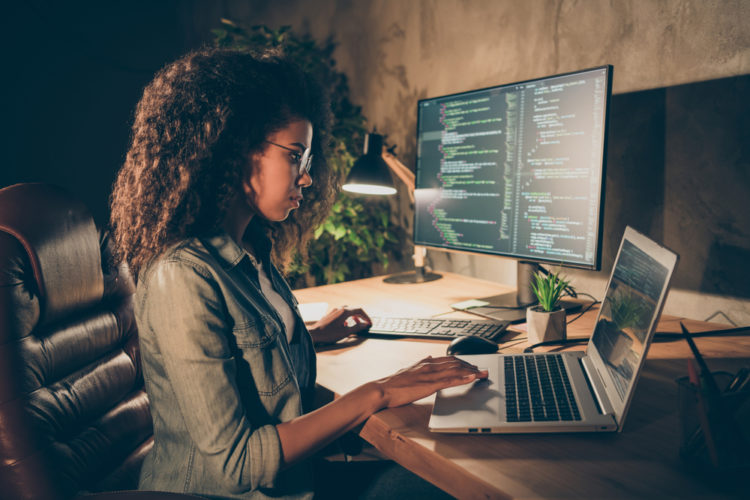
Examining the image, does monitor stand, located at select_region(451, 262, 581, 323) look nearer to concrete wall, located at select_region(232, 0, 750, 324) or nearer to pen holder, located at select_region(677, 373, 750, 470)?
concrete wall, located at select_region(232, 0, 750, 324)

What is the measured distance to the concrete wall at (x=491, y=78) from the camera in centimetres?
114

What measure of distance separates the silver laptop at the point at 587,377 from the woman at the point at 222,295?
61 millimetres

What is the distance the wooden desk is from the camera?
56 centimetres

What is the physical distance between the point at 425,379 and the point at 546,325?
0.36m

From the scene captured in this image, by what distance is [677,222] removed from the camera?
122 centimetres

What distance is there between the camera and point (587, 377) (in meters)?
0.82

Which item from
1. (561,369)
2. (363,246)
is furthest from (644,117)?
(363,246)

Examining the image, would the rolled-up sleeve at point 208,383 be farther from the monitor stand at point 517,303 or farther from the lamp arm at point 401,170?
the lamp arm at point 401,170

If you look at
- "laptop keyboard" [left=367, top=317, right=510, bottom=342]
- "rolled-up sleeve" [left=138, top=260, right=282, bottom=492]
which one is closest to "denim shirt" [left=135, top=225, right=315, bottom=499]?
"rolled-up sleeve" [left=138, top=260, right=282, bottom=492]

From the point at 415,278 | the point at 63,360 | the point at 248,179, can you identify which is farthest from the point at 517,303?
the point at 63,360

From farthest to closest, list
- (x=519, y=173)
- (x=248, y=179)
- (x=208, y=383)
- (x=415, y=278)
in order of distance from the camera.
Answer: (x=415, y=278) < (x=519, y=173) < (x=248, y=179) < (x=208, y=383)

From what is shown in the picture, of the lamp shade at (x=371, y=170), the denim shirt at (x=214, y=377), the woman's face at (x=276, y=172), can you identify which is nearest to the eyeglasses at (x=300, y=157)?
the woman's face at (x=276, y=172)

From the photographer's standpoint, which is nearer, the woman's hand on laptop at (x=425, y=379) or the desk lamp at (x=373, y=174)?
the woman's hand on laptop at (x=425, y=379)

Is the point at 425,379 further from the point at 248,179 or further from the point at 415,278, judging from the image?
the point at 415,278
